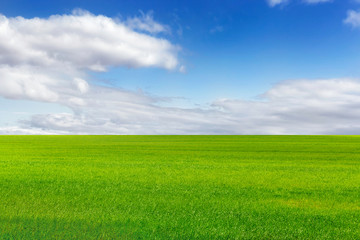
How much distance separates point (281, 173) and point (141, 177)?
1023 cm

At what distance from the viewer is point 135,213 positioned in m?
10.5

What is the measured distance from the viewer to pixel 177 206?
11.6m

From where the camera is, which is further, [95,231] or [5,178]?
[5,178]

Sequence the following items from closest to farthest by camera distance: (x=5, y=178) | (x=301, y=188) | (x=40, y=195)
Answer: (x=40, y=195) < (x=301, y=188) < (x=5, y=178)

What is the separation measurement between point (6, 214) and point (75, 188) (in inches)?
184

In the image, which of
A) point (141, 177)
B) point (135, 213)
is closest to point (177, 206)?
point (135, 213)

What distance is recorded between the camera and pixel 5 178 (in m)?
17.8

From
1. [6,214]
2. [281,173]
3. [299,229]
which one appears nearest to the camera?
[299,229]

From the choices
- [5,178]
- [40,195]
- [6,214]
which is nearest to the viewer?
[6,214]

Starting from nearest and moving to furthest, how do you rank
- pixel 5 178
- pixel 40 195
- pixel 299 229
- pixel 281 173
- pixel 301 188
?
pixel 299 229 → pixel 40 195 → pixel 301 188 → pixel 5 178 → pixel 281 173

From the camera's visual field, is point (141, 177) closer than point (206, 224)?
No

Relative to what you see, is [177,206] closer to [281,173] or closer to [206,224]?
[206,224]

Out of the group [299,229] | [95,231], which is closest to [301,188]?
[299,229]

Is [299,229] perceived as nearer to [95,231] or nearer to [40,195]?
[95,231]
